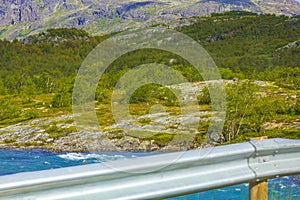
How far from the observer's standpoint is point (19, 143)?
25.9 m

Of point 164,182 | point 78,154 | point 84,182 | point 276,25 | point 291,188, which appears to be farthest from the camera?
point 276,25

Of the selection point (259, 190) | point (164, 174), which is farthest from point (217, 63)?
point (164, 174)

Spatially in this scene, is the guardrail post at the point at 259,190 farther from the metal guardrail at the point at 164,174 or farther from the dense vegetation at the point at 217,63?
the dense vegetation at the point at 217,63

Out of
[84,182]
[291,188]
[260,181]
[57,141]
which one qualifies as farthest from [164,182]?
[57,141]

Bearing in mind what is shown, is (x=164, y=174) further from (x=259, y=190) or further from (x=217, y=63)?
(x=217, y=63)

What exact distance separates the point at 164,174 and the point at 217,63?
84430 millimetres

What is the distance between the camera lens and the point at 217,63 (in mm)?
85250

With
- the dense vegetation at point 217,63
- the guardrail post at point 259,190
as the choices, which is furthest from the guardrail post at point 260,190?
the dense vegetation at point 217,63

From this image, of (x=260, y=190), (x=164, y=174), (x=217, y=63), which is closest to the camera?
(x=164, y=174)

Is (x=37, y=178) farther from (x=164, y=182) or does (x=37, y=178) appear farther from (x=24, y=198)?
(x=164, y=182)

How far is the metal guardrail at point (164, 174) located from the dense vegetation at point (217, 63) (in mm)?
18489

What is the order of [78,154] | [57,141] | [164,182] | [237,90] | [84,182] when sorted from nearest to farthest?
[84,182]
[164,182]
[78,154]
[57,141]
[237,90]

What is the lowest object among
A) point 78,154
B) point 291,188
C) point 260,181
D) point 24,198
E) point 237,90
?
point 78,154

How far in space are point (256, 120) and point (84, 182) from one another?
25.7m
